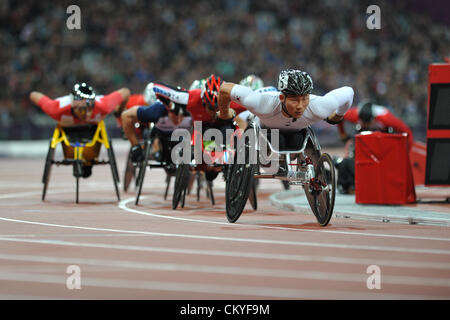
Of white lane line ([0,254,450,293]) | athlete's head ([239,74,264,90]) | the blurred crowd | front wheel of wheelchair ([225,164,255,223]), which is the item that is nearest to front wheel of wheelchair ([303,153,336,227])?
front wheel of wheelchair ([225,164,255,223])

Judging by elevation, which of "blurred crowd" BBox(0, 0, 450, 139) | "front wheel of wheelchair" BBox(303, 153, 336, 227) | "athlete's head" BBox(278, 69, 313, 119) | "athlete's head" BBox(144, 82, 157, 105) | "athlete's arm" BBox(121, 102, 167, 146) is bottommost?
"front wheel of wheelchair" BBox(303, 153, 336, 227)

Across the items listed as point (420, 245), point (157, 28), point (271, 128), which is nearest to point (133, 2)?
point (157, 28)

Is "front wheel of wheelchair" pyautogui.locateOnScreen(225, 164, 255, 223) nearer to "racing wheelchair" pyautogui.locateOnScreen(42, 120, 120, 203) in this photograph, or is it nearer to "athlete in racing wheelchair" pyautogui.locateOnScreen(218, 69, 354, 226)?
"athlete in racing wheelchair" pyautogui.locateOnScreen(218, 69, 354, 226)

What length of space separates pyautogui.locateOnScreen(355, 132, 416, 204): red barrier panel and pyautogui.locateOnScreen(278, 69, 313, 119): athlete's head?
263 centimetres

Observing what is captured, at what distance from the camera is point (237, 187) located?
9.83m

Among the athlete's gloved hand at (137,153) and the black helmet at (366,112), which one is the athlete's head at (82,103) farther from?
the black helmet at (366,112)

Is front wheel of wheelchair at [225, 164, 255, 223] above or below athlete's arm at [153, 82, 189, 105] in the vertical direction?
below

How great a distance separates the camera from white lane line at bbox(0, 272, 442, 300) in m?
5.64

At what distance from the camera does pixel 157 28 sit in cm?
3172

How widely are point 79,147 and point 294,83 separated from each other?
473 cm

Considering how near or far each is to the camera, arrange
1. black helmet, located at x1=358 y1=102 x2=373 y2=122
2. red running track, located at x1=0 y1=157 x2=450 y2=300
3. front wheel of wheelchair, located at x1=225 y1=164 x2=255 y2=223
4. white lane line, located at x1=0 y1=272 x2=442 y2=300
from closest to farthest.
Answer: white lane line, located at x1=0 y1=272 x2=442 y2=300 < red running track, located at x1=0 y1=157 x2=450 y2=300 < front wheel of wheelchair, located at x1=225 y1=164 x2=255 y2=223 < black helmet, located at x1=358 y1=102 x2=373 y2=122

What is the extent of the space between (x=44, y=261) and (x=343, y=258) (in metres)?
2.40

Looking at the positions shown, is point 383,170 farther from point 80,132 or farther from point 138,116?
point 80,132

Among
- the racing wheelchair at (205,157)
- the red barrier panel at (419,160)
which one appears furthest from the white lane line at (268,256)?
the red barrier panel at (419,160)
